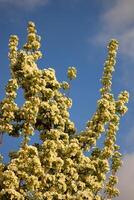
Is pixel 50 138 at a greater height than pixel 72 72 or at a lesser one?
lesser

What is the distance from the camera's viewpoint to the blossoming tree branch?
37625 mm

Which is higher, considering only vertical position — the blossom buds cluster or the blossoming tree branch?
the blossom buds cluster

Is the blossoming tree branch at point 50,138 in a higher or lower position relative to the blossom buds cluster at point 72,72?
lower

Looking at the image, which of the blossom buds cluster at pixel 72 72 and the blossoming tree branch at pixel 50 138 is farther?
the blossom buds cluster at pixel 72 72

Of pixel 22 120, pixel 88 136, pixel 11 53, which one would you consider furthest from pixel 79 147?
pixel 11 53

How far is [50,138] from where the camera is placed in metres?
40.2

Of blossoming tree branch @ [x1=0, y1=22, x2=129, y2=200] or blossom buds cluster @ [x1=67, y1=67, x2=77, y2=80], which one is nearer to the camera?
blossoming tree branch @ [x1=0, y1=22, x2=129, y2=200]

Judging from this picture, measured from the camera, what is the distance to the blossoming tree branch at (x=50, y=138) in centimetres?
3762

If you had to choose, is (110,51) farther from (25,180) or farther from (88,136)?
(25,180)

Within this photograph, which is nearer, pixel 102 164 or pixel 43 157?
pixel 43 157

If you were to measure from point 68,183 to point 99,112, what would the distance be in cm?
599

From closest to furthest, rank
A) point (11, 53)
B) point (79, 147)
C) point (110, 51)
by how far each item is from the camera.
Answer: point (79, 147), point (11, 53), point (110, 51)

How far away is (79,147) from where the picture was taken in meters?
40.1

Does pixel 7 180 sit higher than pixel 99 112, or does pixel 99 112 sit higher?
pixel 99 112
